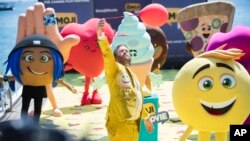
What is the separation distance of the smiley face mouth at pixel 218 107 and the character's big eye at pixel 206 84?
0.39 ft

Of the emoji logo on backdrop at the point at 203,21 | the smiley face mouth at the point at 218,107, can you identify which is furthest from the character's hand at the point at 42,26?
the smiley face mouth at the point at 218,107

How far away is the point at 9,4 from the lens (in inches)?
618

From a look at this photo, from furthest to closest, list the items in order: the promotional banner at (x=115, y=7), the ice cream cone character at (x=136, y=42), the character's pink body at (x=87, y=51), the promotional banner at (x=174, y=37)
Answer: the promotional banner at (x=174, y=37) → the promotional banner at (x=115, y=7) → the character's pink body at (x=87, y=51) → the ice cream cone character at (x=136, y=42)

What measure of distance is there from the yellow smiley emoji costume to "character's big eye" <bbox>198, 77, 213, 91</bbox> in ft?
1.85

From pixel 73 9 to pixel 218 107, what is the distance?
701 centimetres

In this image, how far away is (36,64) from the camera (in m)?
5.23

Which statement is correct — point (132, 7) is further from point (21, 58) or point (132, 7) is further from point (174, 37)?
point (21, 58)

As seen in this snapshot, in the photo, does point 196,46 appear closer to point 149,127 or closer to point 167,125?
point 167,125

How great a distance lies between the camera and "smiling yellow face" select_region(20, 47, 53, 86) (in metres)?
5.23

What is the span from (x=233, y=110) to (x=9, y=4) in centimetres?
1294

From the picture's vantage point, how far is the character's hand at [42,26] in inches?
235

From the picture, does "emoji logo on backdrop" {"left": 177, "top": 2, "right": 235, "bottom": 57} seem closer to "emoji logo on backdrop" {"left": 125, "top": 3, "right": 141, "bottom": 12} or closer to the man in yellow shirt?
the man in yellow shirt

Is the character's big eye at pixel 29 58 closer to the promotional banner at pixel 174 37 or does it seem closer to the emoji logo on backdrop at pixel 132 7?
the emoji logo on backdrop at pixel 132 7

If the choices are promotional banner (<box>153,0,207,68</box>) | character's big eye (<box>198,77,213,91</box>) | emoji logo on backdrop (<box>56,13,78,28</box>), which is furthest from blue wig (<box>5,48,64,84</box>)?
promotional banner (<box>153,0,207,68</box>)
